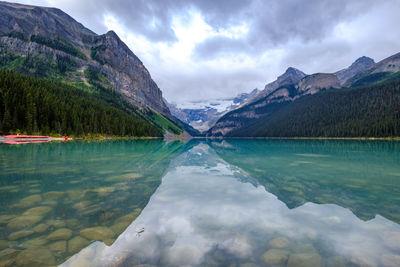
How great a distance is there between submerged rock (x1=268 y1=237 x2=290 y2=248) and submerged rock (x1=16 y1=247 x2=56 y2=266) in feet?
22.2

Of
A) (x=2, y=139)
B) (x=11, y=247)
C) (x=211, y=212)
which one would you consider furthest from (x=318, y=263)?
(x=2, y=139)

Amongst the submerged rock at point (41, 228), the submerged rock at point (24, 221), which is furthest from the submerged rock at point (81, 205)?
the submerged rock at point (41, 228)

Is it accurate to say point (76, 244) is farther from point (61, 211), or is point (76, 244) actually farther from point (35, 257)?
point (61, 211)

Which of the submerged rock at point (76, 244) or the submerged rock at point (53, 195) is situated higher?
the submerged rock at point (53, 195)

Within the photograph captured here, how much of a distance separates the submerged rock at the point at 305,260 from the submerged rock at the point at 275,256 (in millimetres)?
178

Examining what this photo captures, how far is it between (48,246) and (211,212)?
682 cm

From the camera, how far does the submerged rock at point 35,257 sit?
550cm

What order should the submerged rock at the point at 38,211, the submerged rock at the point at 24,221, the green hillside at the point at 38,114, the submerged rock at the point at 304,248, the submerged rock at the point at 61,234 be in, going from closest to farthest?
the submerged rock at the point at 304,248, the submerged rock at the point at 61,234, the submerged rock at the point at 24,221, the submerged rock at the point at 38,211, the green hillside at the point at 38,114

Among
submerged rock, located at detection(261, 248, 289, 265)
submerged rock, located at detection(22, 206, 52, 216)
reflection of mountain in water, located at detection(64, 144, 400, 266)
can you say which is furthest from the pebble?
submerged rock, located at detection(261, 248, 289, 265)

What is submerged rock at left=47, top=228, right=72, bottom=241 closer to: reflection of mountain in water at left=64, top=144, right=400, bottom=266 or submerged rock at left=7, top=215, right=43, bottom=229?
reflection of mountain in water at left=64, top=144, right=400, bottom=266

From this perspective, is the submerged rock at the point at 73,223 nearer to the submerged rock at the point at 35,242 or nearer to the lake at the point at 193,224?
the lake at the point at 193,224

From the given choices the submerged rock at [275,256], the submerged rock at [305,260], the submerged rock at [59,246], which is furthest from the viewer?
the submerged rock at [59,246]

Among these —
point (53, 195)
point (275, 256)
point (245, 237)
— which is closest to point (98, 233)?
point (245, 237)

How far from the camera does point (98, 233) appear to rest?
7602mm
